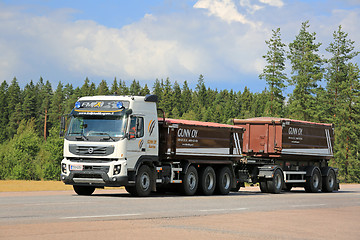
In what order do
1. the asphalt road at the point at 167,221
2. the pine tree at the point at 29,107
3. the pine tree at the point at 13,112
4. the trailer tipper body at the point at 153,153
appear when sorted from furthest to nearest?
the pine tree at the point at 29,107, the pine tree at the point at 13,112, the trailer tipper body at the point at 153,153, the asphalt road at the point at 167,221

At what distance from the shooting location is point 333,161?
82.3 m

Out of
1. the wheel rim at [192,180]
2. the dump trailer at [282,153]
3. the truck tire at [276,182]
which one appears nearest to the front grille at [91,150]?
the wheel rim at [192,180]

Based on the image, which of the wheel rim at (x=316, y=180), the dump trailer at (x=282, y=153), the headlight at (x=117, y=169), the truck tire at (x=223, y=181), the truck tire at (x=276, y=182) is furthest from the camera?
the wheel rim at (x=316, y=180)

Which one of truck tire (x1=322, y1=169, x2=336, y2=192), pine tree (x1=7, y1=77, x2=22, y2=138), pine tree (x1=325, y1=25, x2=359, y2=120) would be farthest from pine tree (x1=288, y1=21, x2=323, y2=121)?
pine tree (x1=7, y1=77, x2=22, y2=138)

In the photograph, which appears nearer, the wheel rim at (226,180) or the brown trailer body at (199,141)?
the brown trailer body at (199,141)

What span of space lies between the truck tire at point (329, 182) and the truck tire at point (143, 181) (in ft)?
41.8

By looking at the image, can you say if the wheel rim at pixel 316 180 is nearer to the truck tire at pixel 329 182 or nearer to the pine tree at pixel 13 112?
the truck tire at pixel 329 182

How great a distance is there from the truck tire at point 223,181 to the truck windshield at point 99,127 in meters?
6.43

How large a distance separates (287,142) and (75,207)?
1560 centimetres

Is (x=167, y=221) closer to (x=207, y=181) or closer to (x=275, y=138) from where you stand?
(x=207, y=181)

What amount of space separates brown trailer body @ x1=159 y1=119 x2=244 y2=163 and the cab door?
166 cm

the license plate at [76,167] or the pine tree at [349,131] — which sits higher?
the pine tree at [349,131]

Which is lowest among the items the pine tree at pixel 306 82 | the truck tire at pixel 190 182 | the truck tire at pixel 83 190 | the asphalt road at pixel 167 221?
the asphalt road at pixel 167 221

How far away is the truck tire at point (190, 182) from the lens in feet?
79.9
